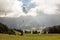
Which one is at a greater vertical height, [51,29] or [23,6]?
[23,6]

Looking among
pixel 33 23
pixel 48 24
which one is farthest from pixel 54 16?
pixel 33 23

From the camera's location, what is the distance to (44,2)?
2268 mm

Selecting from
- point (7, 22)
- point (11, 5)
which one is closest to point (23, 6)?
point (11, 5)

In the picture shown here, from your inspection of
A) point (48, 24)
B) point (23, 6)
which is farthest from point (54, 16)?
point (23, 6)

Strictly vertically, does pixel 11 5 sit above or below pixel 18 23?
above

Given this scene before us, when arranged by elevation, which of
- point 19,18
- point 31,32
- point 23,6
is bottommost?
point 31,32

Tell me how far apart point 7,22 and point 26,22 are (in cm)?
27

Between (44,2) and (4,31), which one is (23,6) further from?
(4,31)

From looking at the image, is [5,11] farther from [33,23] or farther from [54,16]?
[54,16]

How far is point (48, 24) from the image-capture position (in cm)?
A: 223

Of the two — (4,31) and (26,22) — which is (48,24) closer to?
(26,22)

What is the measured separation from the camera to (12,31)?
2.29 meters

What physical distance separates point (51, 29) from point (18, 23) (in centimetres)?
46

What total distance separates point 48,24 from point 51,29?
0.08 meters
